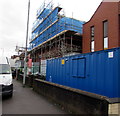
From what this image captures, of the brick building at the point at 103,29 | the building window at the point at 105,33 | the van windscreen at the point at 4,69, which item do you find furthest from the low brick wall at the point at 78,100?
the building window at the point at 105,33

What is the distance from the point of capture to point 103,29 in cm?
1412

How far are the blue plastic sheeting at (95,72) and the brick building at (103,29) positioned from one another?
266 inches

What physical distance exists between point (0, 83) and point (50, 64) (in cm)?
429

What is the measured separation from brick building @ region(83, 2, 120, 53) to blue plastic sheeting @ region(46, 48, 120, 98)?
6760mm

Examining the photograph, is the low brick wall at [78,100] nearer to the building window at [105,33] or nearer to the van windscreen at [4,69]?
the van windscreen at [4,69]

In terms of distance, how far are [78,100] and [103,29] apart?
1112 cm

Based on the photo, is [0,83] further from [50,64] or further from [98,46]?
[98,46]

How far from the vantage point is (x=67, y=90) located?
19.1 ft

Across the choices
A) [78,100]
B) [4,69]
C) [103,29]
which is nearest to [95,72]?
[78,100]

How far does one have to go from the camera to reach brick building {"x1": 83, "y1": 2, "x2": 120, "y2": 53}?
40.4 ft

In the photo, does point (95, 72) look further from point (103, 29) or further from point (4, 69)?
point (103, 29)

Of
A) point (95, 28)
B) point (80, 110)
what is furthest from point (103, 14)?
point (80, 110)

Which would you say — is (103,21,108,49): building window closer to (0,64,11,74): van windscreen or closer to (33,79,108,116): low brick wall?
(33,79,108,116): low brick wall

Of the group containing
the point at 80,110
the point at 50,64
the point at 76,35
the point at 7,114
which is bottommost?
the point at 7,114
